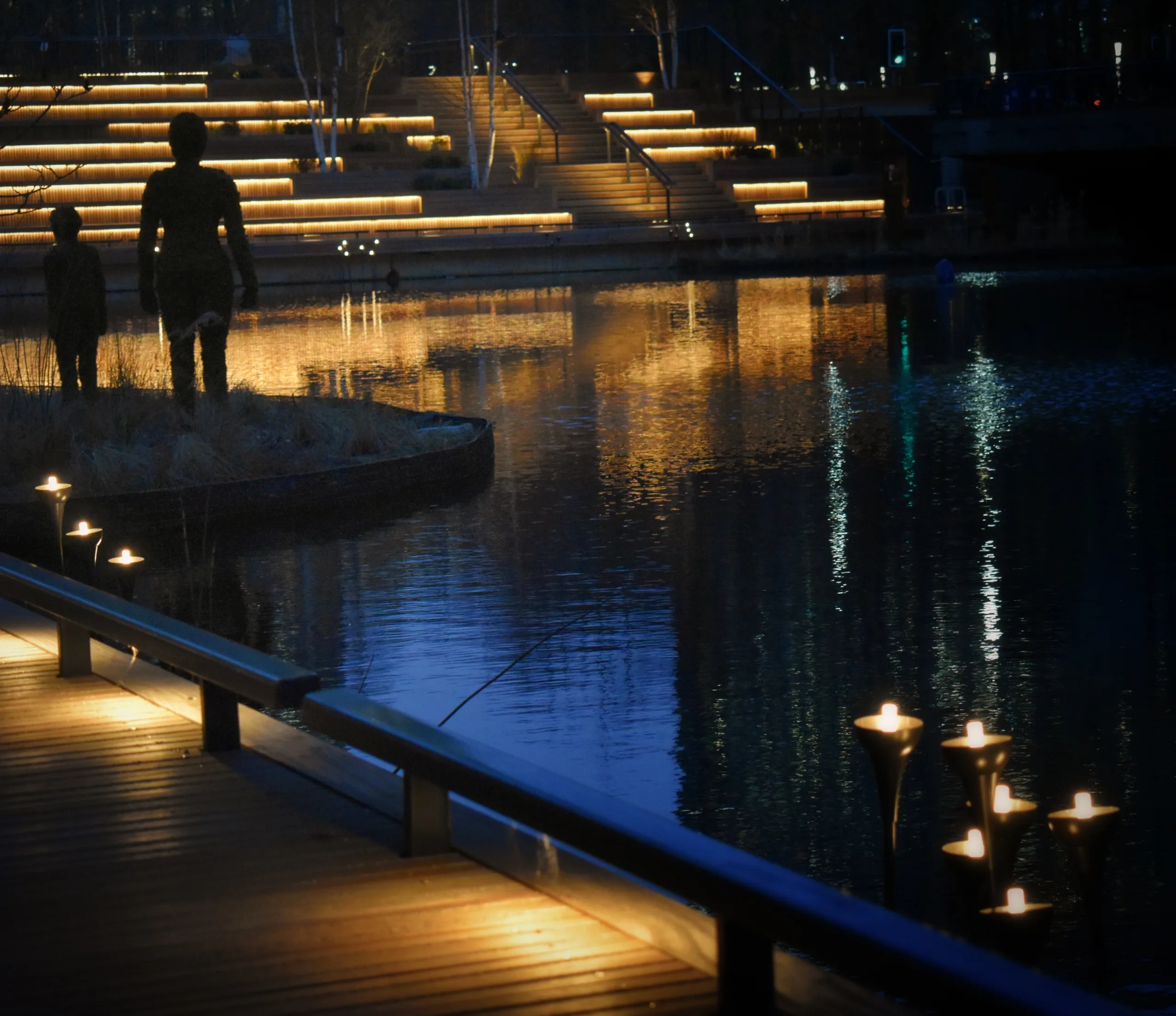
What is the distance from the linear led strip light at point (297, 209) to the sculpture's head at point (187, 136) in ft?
111

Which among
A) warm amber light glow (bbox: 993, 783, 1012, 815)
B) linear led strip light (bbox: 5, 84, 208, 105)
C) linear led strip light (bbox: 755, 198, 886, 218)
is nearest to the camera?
warm amber light glow (bbox: 993, 783, 1012, 815)

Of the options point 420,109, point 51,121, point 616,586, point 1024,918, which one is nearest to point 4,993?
point 1024,918

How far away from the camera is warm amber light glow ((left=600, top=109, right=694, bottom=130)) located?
57.8 m

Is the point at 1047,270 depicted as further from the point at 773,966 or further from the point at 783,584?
the point at 773,966

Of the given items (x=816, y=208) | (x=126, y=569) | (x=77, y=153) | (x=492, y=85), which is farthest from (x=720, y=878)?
(x=492, y=85)

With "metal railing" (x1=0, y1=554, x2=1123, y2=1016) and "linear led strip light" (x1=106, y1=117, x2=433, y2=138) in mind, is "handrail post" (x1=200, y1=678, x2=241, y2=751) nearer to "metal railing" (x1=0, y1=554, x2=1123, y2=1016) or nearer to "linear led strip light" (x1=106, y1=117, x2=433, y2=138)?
"metal railing" (x1=0, y1=554, x2=1123, y2=1016)

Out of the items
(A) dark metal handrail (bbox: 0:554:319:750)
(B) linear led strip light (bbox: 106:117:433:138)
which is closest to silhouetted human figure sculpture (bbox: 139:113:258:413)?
(A) dark metal handrail (bbox: 0:554:319:750)

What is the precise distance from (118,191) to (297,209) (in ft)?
14.8

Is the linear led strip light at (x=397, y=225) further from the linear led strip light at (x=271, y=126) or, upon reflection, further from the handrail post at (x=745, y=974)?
the handrail post at (x=745, y=974)

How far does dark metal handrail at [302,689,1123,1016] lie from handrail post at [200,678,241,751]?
83 cm

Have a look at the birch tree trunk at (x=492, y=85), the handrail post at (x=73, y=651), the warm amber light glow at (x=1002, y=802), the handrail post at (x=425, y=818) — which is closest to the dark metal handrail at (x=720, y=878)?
the handrail post at (x=425, y=818)

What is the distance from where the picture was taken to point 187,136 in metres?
13.5

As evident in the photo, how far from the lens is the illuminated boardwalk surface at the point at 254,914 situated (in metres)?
3.85

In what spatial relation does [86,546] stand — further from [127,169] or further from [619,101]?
[619,101]
